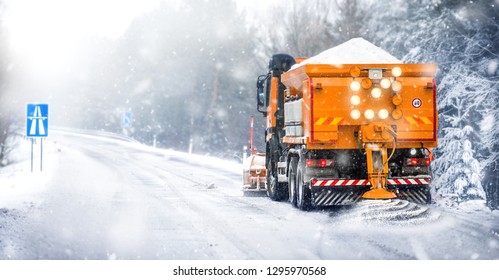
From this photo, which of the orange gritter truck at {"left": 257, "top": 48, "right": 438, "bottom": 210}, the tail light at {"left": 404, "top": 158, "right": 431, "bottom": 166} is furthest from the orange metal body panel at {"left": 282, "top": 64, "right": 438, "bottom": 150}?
the tail light at {"left": 404, "top": 158, "right": 431, "bottom": 166}

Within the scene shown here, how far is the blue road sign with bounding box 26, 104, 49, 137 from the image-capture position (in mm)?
20188

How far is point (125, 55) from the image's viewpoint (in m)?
77.6

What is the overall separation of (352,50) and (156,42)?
59.4m

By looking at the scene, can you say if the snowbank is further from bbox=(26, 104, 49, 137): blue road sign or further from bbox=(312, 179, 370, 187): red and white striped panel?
bbox=(26, 104, 49, 137): blue road sign

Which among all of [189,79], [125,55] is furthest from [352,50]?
[125,55]

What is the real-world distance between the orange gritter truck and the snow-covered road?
1.59 feet

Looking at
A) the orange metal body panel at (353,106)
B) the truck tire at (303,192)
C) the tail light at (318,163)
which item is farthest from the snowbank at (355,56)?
the truck tire at (303,192)

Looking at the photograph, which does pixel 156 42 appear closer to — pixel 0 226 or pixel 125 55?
pixel 125 55

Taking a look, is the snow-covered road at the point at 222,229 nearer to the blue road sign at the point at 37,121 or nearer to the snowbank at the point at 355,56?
the snowbank at the point at 355,56

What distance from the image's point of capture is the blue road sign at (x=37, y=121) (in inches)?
795

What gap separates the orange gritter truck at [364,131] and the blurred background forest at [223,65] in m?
9.55

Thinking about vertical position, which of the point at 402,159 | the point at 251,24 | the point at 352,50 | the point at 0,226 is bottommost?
the point at 0,226

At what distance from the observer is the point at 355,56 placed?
12.4 metres

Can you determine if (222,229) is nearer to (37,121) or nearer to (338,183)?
(338,183)
